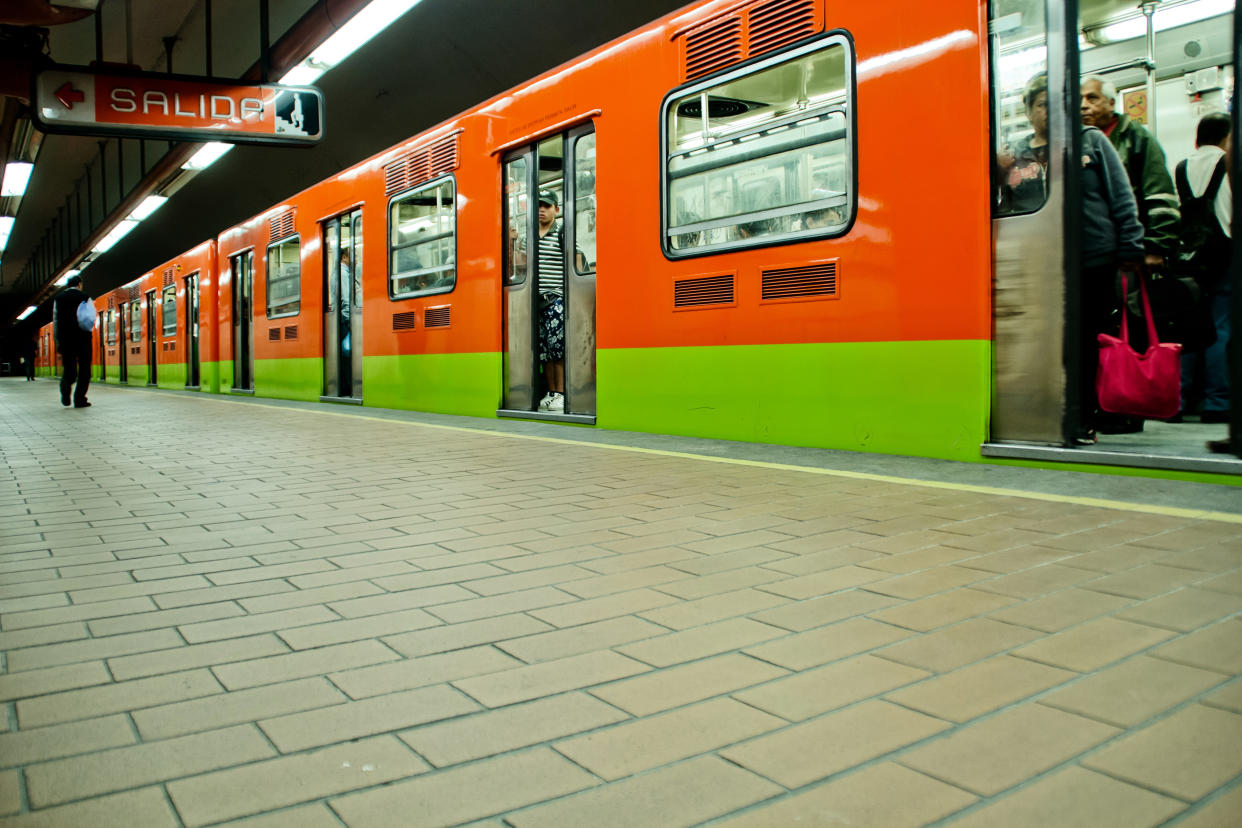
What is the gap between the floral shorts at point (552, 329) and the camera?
25.6 feet

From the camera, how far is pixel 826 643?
6.70 ft

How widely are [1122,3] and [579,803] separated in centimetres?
640

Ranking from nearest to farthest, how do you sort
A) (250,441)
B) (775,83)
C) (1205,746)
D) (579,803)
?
(579,803), (1205,746), (775,83), (250,441)

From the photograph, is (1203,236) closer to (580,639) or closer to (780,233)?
(780,233)

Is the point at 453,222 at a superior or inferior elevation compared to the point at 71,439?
superior

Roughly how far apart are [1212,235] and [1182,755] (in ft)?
18.4

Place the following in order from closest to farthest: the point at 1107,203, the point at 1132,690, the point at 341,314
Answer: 1. the point at 1132,690
2. the point at 1107,203
3. the point at 341,314

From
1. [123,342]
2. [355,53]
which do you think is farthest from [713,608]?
[123,342]

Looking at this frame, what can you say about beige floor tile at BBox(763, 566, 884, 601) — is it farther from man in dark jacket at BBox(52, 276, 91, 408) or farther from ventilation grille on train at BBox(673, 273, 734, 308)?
man in dark jacket at BBox(52, 276, 91, 408)

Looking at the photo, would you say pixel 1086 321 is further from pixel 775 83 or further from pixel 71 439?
pixel 71 439

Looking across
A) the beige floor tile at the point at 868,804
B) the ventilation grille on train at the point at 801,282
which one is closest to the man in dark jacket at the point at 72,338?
the ventilation grille on train at the point at 801,282

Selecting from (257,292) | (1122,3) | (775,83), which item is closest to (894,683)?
(775,83)

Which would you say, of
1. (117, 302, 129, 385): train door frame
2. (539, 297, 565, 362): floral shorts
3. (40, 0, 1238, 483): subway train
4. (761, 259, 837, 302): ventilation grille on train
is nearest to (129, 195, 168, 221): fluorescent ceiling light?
(117, 302, 129, 385): train door frame

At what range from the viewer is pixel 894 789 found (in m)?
1.37
